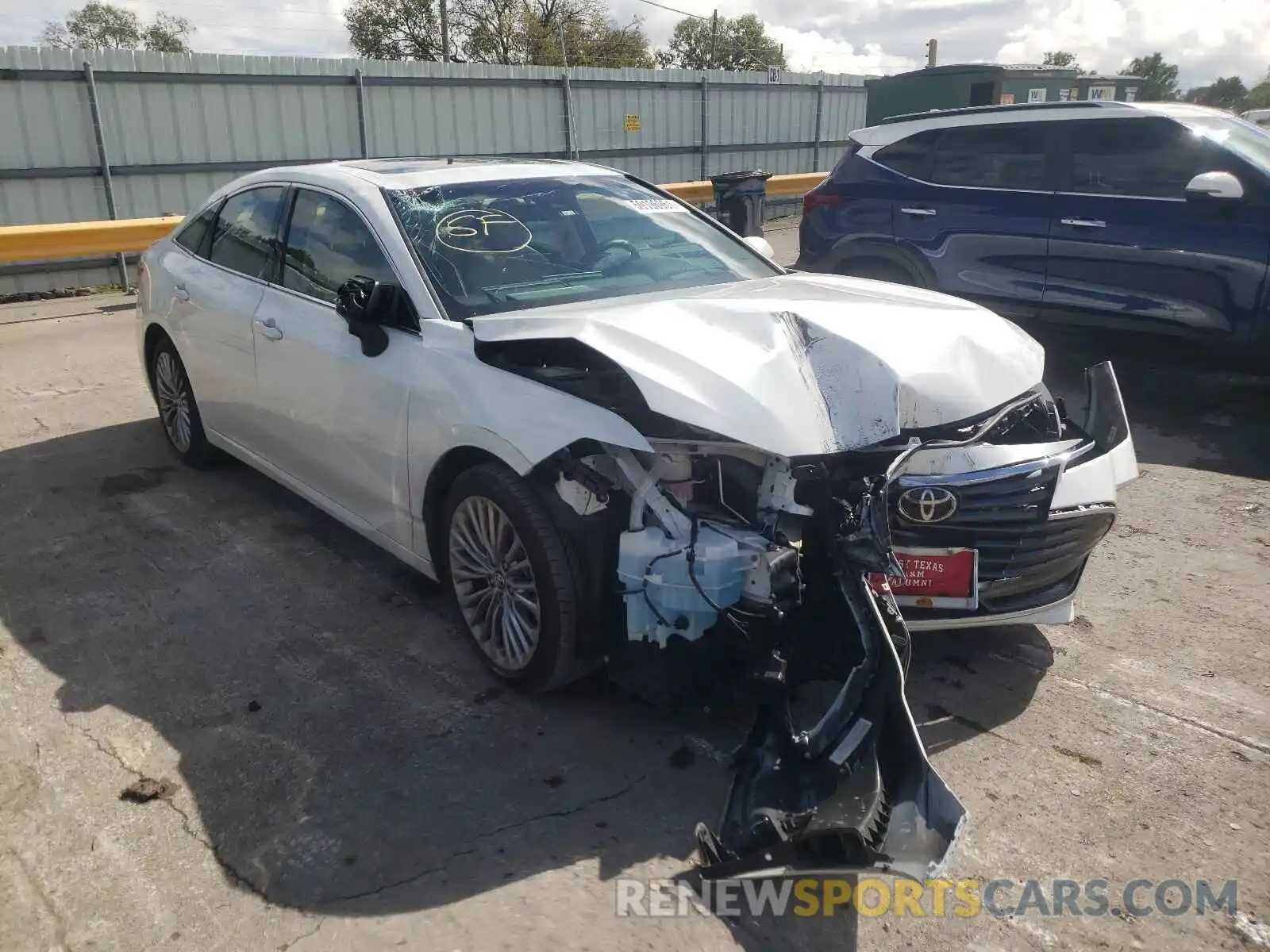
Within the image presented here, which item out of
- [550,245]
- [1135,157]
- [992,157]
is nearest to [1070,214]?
[1135,157]

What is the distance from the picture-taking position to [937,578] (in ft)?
10.3

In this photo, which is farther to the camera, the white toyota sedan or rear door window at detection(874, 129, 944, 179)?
rear door window at detection(874, 129, 944, 179)

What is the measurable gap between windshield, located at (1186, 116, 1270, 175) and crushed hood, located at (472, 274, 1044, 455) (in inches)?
135

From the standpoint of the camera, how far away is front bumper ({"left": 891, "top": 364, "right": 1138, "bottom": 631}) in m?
3.11

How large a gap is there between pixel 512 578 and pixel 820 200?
5340 millimetres

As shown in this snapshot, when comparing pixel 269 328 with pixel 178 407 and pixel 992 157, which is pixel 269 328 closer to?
pixel 178 407

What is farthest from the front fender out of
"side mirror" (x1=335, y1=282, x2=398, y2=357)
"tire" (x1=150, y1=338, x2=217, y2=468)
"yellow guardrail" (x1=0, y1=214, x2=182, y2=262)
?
"yellow guardrail" (x1=0, y1=214, x2=182, y2=262)

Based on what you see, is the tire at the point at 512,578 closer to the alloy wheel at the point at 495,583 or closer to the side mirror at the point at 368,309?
the alloy wheel at the point at 495,583

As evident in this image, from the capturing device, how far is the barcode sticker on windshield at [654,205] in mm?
4566

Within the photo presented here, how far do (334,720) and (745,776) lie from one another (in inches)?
56.2

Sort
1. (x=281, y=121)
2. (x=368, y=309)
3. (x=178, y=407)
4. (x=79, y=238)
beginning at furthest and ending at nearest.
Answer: (x=281, y=121) < (x=79, y=238) < (x=178, y=407) < (x=368, y=309)

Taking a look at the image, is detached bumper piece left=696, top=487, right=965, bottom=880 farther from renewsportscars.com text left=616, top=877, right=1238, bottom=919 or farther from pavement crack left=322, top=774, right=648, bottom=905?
pavement crack left=322, top=774, right=648, bottom=905

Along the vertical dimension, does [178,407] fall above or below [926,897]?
above

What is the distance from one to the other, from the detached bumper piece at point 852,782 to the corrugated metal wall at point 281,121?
1161cm
